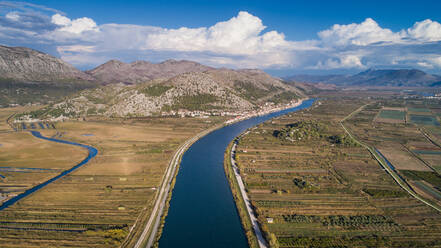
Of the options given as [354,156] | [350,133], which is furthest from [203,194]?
[350,133]

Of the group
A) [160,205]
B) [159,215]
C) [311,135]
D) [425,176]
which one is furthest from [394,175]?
[159,215]

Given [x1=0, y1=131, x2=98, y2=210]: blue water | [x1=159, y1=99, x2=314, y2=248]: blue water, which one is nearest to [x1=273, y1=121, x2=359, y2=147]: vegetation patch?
[x1=159, y1=99, x2=314, y2=248]: blue water

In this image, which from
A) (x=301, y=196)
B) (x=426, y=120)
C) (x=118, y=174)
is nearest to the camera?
(x=301, y=196)

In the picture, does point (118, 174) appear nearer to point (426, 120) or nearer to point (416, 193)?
point (416, 193)

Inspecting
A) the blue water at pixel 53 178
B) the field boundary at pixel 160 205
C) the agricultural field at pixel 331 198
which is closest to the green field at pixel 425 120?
the agricultural field at pixel 331 198

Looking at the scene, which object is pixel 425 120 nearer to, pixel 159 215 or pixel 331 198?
pixel 331 198

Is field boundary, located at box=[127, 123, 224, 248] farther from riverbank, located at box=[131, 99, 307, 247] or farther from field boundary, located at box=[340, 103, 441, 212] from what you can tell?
field boundary, located at box=[340, 103, 441, 212]
